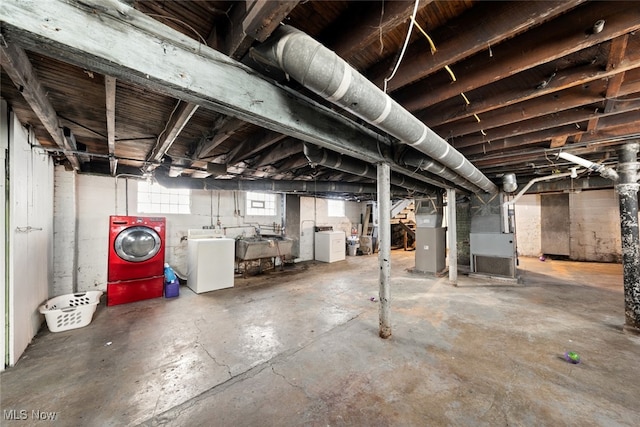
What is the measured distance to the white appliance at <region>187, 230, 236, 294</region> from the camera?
161 inches

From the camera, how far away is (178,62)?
3.76ft

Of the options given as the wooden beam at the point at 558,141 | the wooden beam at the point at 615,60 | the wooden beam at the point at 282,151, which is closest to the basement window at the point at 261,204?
the wooden beam at the point at 282,151

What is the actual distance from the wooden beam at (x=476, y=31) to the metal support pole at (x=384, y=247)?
4.06ft

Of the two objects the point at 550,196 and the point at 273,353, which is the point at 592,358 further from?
the point at 550,196

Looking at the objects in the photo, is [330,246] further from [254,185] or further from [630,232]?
[630,232]

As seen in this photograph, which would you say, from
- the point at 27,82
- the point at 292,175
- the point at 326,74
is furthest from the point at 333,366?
the point at 292,175

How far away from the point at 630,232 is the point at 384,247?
9.76ft

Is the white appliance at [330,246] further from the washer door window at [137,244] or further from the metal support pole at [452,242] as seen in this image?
the washer door window at [137,244]

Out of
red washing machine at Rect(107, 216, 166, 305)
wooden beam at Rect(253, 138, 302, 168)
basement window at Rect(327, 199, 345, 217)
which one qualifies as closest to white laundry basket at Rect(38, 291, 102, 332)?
red washing machine at Rect(107, 216, 166, 305)

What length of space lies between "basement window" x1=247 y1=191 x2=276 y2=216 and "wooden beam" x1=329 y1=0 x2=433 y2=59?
16.4 feet

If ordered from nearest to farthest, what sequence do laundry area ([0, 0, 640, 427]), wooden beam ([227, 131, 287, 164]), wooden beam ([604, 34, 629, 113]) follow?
laundry area ([0, 0, 640, 427]) < wooden beam ([604, 34, 629, 113]) < wooden beam ([227, 131, 287, 164])

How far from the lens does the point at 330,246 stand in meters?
7.07

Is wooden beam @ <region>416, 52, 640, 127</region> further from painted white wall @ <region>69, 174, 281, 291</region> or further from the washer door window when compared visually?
painted white wall @ <region>69, 174, 281, 291</region>

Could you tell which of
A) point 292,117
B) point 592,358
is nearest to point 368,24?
point 292,117
